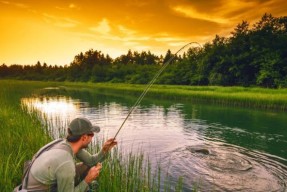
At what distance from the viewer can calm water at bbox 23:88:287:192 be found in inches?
352

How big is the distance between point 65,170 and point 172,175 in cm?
611

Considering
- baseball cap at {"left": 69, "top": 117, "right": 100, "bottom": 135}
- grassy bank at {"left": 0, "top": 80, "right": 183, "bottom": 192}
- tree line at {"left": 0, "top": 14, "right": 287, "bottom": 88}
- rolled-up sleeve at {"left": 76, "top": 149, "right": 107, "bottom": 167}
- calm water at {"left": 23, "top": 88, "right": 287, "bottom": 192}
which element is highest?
tree line at {"left": 0, "top": 14, "right": 287, "bottom": 88}

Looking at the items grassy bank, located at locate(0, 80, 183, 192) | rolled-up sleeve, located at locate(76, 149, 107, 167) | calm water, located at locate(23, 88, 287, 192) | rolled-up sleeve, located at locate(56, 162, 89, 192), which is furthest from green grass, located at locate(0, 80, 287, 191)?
rolled-up sleeve, located at locate(56, 162, 89, 192)

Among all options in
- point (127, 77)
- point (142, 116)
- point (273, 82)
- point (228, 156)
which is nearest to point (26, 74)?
point (127, 77)

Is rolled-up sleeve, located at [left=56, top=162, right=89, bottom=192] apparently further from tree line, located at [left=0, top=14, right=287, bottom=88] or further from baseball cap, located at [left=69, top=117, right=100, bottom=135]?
tree line, located at [left=0, top=14, right=287, bottom=88]

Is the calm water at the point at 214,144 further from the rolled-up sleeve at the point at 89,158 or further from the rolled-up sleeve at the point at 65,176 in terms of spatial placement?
the rolled-up sleeve at the point at 65,176

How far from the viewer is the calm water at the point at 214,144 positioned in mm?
8953

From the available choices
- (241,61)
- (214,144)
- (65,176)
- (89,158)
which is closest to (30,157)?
(89,158)

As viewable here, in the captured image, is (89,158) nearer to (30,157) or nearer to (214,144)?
(30,157)

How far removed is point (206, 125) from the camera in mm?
19469

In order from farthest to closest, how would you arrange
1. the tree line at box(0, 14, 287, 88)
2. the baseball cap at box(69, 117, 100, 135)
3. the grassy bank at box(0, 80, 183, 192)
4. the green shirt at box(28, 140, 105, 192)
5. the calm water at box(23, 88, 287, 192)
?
the tree line at box(0, 14, 287, 88), the calm water at box(23, 88, 287, 192), the grassy bank at box(0, 80, 183, 192), the baseball cap at box(69, 117, 100, 135), the green shirt at box(28, 140, 105, 192)

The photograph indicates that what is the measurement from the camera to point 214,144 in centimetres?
1377

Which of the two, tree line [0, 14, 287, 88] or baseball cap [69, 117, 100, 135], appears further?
tree line [0, 14, 287, 88]

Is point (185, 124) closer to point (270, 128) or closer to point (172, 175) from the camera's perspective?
point (270, 128)
